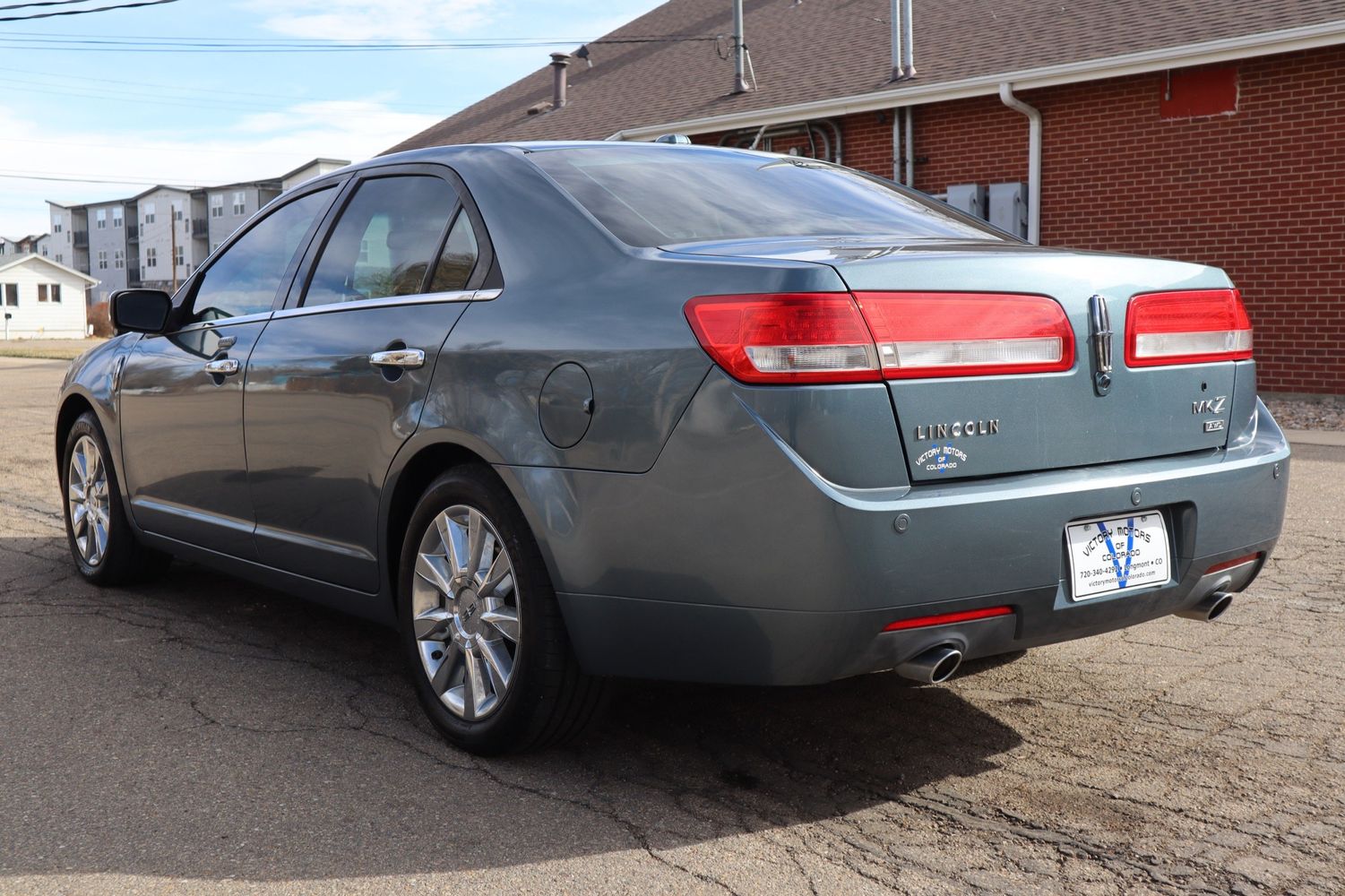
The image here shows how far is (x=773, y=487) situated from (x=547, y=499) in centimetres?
63

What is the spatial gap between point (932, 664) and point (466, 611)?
126 centimetres

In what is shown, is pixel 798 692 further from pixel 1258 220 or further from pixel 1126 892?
pixel 1258 220

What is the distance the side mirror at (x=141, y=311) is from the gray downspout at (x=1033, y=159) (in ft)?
37.2

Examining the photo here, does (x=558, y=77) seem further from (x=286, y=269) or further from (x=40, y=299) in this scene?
(x=40, y=299)

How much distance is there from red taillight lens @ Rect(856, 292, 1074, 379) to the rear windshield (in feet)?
2.11

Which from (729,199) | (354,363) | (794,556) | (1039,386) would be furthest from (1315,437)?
(794,556)

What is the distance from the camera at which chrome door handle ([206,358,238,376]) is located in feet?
14.5

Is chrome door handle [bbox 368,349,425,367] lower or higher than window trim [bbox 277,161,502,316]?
lower

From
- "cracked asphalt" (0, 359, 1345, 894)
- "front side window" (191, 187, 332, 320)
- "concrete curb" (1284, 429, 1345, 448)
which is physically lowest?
"cracked asphalt" (0, 359, 1345, 894)

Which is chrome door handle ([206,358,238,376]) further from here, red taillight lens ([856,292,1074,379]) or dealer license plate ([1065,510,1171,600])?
dealer license plate ([1065,510,1171,600])

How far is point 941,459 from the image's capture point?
2.88 metres

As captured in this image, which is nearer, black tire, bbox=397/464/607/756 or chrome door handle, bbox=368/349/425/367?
black tire, bbox=397/464/607/756

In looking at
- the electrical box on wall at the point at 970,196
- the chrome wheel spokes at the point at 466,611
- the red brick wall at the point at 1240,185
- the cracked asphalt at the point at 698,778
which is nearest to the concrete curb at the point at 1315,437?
the red brick wall at the point at 1240,185

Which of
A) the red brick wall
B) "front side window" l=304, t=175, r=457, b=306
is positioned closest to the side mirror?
"front side window" l=304, t=175, r=457, b=306
